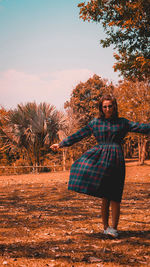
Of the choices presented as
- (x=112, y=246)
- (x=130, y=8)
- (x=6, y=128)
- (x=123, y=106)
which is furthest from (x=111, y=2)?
(x=6, y=128)

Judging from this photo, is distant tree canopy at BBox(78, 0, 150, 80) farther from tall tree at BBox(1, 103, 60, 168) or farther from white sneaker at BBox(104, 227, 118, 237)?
tall tree at BBox(1, 103, 60, 168)

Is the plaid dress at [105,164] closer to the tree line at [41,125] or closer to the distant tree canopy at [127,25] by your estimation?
the distant tree canopy at [127,25]

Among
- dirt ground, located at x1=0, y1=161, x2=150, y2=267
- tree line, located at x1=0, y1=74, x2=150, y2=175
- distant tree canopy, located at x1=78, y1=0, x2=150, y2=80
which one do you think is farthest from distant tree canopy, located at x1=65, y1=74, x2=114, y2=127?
dirt ground, located at x1=0, y1=161, x2=150, y2=267

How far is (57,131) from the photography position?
2570cm

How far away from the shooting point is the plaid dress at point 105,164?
12.4 feet

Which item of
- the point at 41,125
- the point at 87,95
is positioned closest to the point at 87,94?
the point at 87,95

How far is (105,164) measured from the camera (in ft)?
12.5

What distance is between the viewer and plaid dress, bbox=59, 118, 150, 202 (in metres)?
3.79

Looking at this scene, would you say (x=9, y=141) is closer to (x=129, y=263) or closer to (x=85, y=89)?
(x=85, y=89)

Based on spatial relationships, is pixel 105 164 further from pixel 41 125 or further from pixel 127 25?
pixel 41 125

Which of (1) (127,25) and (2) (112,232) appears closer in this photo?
(2) (112,232)

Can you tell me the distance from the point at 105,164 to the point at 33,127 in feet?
71.1

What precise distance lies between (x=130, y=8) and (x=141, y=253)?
25.4 ft

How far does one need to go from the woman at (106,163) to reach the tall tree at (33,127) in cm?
2110
